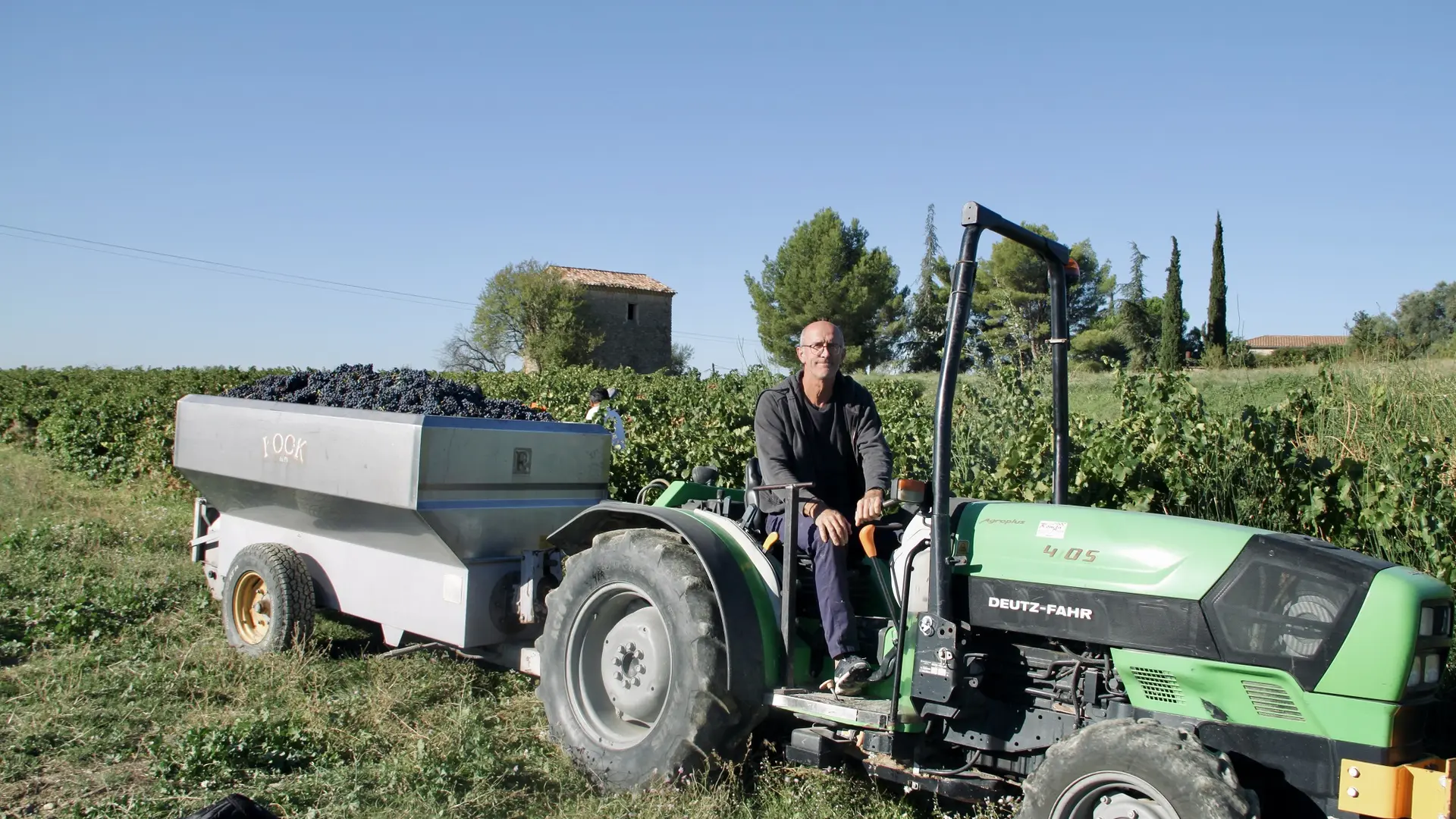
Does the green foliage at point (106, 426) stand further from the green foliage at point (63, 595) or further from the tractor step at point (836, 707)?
the tractor step at point (836, 707)

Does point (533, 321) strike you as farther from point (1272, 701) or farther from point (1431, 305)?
point (1272, 701)

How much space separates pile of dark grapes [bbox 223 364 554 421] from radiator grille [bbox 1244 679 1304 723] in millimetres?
3824

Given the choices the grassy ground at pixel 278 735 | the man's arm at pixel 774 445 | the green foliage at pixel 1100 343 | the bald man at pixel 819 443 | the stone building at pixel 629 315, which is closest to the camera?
the grassy ground at pixel 278 735

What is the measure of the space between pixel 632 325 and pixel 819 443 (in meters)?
57.7

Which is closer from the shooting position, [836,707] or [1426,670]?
[1426,670]

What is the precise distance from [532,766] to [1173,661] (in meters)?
2.61

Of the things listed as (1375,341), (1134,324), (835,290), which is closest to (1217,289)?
(1134,324)

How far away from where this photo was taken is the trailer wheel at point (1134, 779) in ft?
9.57

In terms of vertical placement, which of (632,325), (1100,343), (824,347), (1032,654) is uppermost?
(632,325)

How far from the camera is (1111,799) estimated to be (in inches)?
124

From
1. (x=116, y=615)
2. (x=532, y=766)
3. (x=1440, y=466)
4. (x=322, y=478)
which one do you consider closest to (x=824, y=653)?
(x=532, y=766)

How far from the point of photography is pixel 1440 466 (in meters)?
5.44

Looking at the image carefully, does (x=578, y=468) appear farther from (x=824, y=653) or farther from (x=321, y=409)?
(x=824, y=653)

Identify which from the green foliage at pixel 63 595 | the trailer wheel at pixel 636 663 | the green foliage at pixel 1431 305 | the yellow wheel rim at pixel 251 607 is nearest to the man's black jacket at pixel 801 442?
the trailer wheel at pixel 636 663
